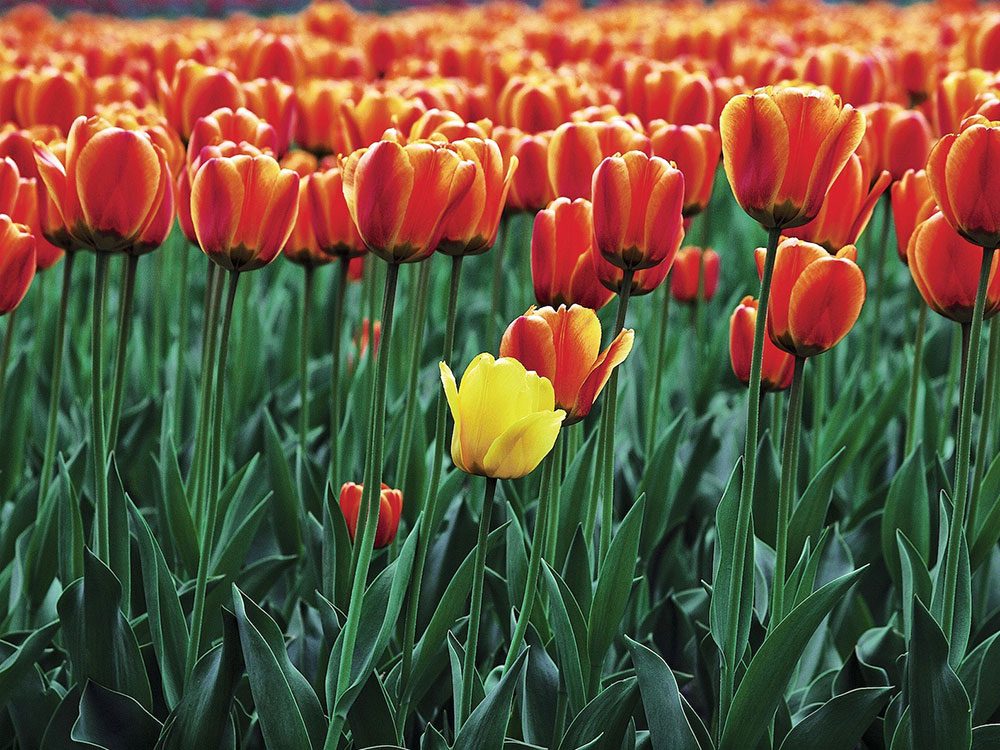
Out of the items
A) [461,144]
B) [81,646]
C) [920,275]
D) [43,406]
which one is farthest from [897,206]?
[43,406]

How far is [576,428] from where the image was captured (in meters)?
1.84

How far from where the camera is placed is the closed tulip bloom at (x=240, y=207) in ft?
4.48

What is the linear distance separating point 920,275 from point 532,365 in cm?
57

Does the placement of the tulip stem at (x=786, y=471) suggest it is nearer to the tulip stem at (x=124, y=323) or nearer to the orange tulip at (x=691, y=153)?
the orange tulip at (x=691, y=153)

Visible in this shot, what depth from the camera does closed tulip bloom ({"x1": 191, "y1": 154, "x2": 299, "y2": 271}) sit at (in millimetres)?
1364

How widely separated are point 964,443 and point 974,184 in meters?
0.30

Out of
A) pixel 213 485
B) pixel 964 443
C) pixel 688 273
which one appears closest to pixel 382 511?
pixel 213 485

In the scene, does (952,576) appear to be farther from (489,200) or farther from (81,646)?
(81,646)

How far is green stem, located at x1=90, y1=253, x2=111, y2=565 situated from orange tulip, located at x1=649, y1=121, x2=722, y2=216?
83 centimetres

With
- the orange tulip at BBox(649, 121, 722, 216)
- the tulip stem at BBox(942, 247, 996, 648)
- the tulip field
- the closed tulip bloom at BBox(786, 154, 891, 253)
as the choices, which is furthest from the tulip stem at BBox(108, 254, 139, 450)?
the tulip stem at BBox(942, 247, 996, 648)

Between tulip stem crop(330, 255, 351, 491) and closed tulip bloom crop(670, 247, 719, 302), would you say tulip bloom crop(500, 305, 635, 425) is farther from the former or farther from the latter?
closed tulip bloom crop(670, 247, 719, 302)

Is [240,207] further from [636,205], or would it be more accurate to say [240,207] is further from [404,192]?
[636,205]

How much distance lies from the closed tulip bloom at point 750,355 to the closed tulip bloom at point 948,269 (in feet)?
0.69

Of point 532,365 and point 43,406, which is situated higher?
point 532,365
